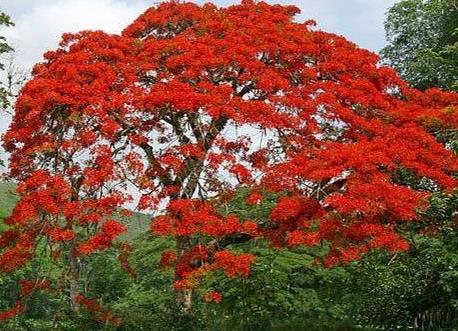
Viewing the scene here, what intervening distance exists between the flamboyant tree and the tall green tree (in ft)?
26.8

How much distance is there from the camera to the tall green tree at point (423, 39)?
23.3m

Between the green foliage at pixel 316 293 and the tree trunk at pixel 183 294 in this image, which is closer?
the green foliage at pixel 316 293

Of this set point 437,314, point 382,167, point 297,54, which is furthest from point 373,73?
Answer: point 437,314

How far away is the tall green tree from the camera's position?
23.3 m

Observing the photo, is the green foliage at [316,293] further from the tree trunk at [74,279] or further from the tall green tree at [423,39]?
the tall green tree at [423,39]

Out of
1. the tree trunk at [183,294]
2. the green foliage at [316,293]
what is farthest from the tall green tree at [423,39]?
the tree trunk at [183,294]

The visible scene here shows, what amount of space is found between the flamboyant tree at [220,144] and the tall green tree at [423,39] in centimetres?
818

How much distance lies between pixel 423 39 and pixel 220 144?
15.0 m

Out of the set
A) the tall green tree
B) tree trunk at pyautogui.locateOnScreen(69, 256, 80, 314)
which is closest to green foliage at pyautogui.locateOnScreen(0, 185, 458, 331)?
tree trunk at pyautogui.locateOnScreen(69, 256, 80, 314)

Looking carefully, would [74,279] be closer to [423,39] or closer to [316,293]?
Result: [316,293]

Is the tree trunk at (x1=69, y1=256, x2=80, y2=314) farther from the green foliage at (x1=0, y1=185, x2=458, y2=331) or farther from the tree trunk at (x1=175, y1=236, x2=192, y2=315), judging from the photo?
the tree trunk at (x1=175, y1=236, x2=192, y2=315)

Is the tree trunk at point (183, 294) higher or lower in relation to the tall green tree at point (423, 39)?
lower

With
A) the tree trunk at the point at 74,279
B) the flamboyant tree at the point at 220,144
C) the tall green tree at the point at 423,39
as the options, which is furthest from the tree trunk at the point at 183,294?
the tall green tree at the point at 423,39

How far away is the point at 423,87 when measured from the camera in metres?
24.5
